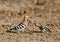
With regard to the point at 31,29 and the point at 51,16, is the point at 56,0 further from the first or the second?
the point at 31,29

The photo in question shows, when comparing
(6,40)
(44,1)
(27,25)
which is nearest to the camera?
(6,40)

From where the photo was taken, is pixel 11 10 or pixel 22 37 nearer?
pixel 22 37

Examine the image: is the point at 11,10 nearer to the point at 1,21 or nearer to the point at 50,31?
the point at 1,21

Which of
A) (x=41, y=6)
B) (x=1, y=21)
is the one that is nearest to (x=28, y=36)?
(x=1, y=21)

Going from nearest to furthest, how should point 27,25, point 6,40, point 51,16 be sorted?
1. point 6,40
2. point 27,25
3. point 51,16

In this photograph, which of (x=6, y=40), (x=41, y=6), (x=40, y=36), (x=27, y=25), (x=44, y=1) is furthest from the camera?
(x=44, y=1)

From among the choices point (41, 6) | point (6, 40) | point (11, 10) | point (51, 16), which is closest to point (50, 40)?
point (6, 40)
